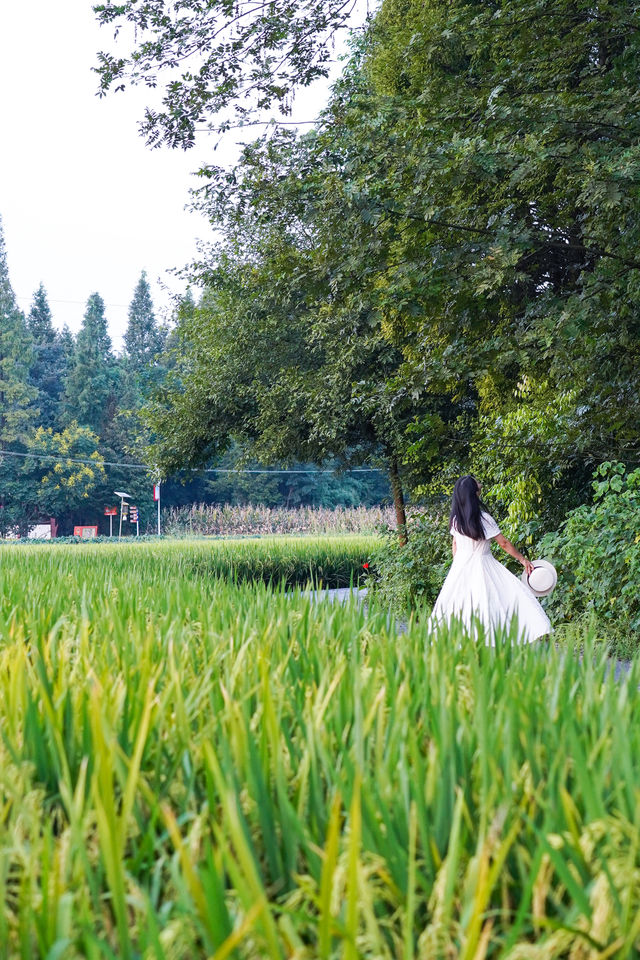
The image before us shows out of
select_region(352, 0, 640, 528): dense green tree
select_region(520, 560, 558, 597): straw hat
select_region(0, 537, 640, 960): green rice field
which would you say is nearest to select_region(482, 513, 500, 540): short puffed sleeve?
select_region(520, 560, 558, 597): straw hat

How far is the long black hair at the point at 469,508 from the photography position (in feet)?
23.1

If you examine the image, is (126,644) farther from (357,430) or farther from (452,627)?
(357,430)

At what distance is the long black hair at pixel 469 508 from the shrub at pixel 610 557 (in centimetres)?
121

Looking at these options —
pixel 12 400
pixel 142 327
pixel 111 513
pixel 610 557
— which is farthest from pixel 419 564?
pixel 142 327

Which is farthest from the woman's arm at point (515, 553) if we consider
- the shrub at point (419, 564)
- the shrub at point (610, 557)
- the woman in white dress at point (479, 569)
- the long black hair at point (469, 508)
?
the shrub at point (419, 564)

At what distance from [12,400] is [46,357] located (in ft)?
54.3

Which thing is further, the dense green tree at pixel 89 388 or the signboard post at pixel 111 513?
the dense green tree at pixel 89 388

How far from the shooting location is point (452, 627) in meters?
3.18

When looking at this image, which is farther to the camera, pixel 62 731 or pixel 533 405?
pixel 533 405

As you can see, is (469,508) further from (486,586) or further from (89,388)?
(89,388)

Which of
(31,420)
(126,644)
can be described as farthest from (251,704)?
(31,420)

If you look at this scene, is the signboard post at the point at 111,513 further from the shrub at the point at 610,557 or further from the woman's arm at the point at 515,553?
the woman's arm at the point at 515,553

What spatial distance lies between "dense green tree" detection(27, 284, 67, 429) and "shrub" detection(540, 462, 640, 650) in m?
62.9

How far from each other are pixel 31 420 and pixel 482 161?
5791cm
